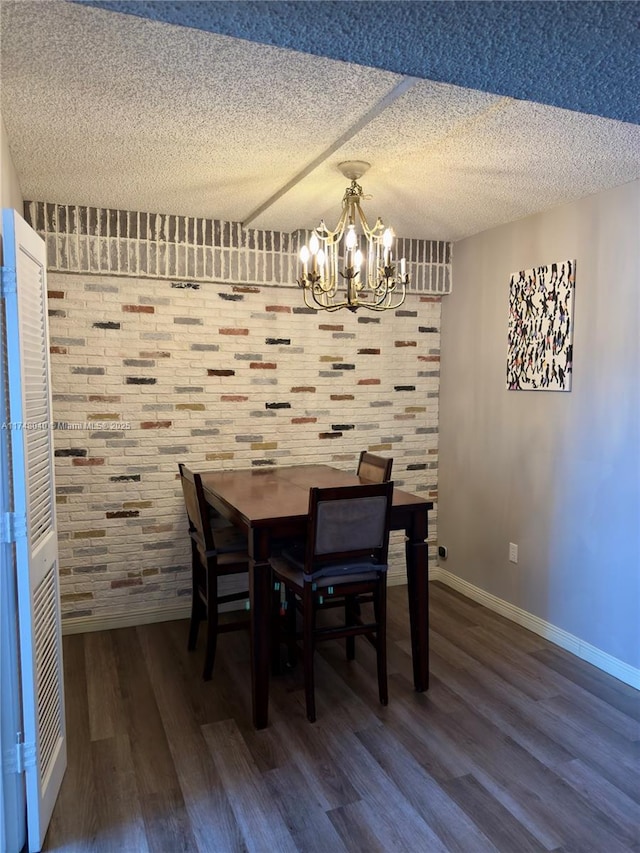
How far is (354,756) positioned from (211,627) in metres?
0.95

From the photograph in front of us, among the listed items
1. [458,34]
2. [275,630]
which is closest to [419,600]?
[275,630]

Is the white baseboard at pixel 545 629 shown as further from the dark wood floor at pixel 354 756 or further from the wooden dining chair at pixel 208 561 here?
the wooden dining chair at pixel 208 561

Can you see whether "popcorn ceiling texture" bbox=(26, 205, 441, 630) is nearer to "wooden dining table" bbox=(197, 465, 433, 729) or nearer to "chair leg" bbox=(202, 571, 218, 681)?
"wooden dining table" bbox=(197, 465, 433, 729)

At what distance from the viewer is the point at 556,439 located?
10.9 ft

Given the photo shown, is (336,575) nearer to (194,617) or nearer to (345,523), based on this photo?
(345,523)

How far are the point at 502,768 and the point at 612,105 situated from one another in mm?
2234

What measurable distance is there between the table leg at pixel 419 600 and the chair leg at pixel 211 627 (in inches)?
37.6

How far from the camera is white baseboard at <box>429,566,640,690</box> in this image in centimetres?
294

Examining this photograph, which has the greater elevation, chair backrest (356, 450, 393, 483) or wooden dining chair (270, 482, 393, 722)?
chair backrest (356, 450, 393, 483)

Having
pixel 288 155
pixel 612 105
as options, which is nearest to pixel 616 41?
pixel 612 105

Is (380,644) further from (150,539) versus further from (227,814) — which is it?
(150,539)

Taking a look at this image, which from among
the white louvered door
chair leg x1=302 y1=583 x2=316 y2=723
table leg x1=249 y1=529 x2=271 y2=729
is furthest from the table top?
the white louvered door

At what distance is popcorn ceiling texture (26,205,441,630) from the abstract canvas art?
0.86m

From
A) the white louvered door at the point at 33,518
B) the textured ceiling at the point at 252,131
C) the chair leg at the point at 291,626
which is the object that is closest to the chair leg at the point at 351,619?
the chair leg at the point at 291,626
